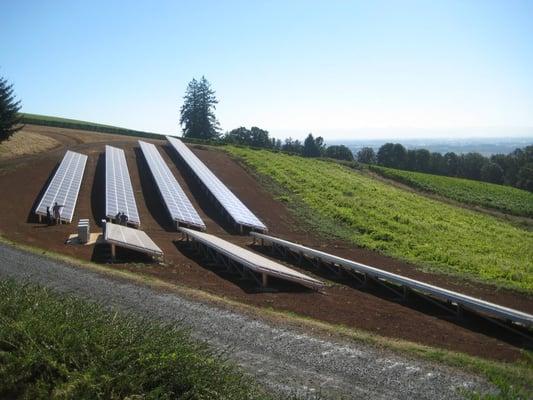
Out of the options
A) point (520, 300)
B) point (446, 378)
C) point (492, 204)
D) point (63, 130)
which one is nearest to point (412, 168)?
point (492, 204)

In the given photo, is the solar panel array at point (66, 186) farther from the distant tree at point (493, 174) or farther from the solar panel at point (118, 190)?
the distant tree at point (493, 174)

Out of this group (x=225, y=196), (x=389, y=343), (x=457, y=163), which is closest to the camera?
(x=389, y=343)

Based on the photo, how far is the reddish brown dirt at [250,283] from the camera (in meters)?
14.1

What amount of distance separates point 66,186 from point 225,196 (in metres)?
11.4

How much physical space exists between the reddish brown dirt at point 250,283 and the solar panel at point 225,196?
994mm

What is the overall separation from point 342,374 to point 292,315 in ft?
14.3

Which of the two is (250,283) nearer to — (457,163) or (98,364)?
(98,364)

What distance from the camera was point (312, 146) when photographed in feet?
425

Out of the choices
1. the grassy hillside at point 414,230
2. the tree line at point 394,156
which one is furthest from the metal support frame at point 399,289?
the tree line at point 394,156

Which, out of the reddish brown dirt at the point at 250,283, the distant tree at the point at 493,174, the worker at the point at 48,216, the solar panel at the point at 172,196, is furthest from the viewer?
the distant tree at the point at 493,174

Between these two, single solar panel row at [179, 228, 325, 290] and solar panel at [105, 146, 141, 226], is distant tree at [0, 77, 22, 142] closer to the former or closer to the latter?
solar panel at [105, 146, 141, 226]

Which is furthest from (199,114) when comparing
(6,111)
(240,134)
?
(6,111)

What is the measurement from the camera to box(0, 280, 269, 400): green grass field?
264 inches

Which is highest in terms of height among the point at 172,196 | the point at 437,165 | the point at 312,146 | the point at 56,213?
the point at 312,146
